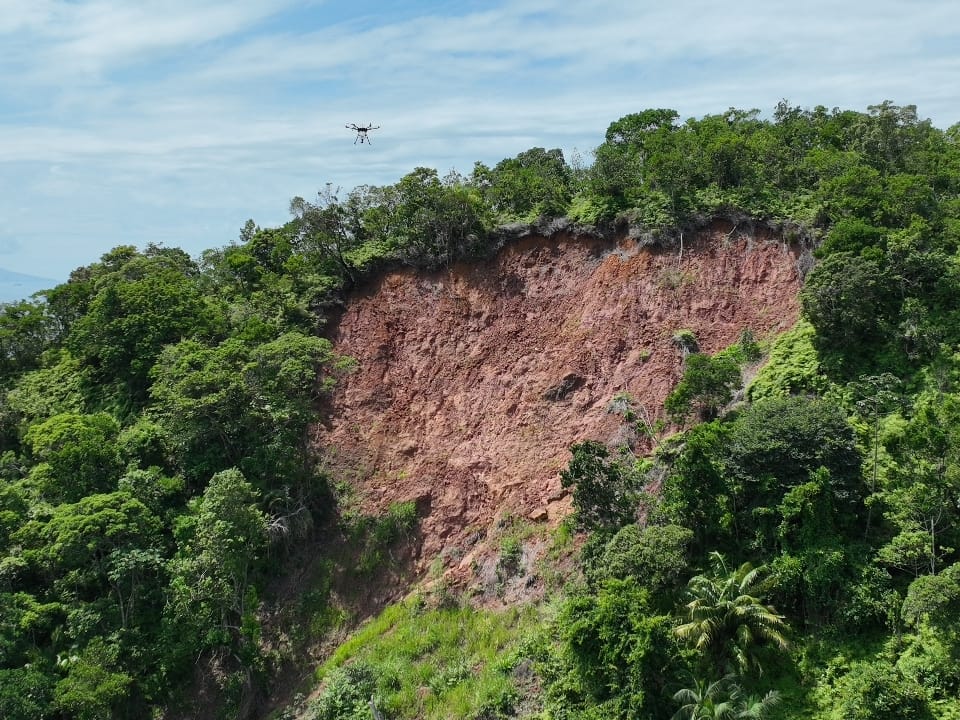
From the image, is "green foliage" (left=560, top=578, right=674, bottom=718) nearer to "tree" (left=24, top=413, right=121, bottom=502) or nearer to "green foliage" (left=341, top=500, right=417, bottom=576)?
"green foliage" (left=341, top=500, right=417, bottom=576)

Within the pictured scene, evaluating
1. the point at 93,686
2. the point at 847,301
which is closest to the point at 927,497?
the point at 847,301

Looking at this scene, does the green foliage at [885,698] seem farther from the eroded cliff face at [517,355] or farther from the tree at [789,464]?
the eroded cliff face at [517,355]

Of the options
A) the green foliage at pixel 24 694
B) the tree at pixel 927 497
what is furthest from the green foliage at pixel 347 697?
the tree at pixel 927 497

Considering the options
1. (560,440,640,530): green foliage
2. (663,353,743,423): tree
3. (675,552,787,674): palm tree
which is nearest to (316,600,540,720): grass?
(560,440,640,530): green foliage

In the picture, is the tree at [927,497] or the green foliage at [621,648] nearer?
the green foliage at [621,648]

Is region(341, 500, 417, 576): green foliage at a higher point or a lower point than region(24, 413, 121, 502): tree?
lower

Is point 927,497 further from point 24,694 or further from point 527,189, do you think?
point 24,694

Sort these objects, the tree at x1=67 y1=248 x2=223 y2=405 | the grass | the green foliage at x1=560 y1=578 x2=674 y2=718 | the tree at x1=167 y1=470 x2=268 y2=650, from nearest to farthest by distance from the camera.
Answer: the green foliage at x1=560 y1=578 x2=674 y2=718, the grass, the tree at x1=167 y1=470 x2=268 y2=650, the tree at x1=67 y1=248 x2=223 y2=405
